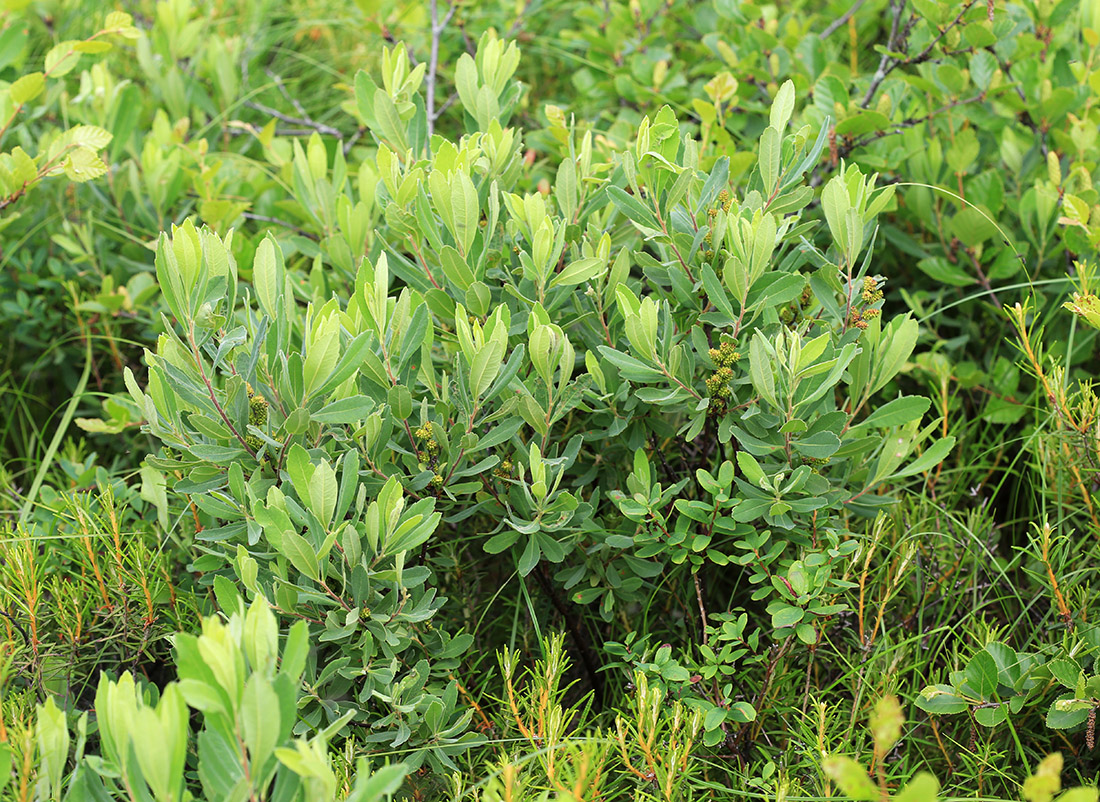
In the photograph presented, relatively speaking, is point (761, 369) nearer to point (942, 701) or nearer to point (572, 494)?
point (572, 494)

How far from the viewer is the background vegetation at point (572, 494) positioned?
1.53m

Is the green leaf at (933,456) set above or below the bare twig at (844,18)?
below

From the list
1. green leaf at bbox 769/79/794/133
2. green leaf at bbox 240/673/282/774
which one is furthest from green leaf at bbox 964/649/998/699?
green leaf at bbox 240/673/282/774

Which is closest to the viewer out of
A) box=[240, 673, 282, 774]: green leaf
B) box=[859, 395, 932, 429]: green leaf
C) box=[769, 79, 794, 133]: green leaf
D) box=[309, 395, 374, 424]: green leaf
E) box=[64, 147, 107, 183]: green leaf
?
box=[240, 673, 282, 774]: green leaf

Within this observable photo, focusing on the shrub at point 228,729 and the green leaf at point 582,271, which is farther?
the green leaf at point 582,271

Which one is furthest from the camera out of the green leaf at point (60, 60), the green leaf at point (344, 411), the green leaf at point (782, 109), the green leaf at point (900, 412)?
the green leaf at point (60, 60)

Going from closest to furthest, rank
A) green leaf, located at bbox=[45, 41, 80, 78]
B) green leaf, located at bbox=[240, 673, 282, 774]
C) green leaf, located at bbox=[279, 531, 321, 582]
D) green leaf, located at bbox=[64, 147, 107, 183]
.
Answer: green leaf, located at bbox=[240, 673, 282, 774], green leaf, located at bbox=[279, 531, 321, 582], green leaf, located at bbox=[64, 147, 107, 183], green leaf, located at bbox=[45, 41, 80, 78]

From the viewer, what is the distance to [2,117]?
7.84ft

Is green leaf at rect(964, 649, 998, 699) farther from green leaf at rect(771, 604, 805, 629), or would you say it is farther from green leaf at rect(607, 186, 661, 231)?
green leaf at rect(607, 186, 661, 231)

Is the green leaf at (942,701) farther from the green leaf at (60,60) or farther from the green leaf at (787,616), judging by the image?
the green leaf at (60,60)

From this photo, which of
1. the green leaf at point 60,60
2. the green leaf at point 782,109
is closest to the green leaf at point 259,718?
the green leaf at point 782,109

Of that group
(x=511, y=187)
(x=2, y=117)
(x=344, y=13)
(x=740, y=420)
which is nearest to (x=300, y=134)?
(x=344, y=13)

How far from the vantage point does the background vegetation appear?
153 centimetres

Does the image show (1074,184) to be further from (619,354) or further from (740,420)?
(619,354)
